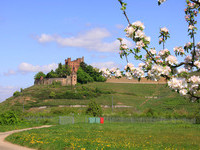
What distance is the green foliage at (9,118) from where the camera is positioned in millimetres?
40763

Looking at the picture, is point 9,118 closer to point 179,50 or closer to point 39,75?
point 179,50

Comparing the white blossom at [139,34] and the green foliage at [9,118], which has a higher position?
the white blossom at [139,34]

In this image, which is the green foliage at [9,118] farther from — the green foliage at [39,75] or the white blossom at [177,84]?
the green foliage at [39,75]

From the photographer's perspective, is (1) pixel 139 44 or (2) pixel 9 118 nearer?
(1) pixel 139 44

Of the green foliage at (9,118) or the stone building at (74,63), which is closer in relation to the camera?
the green foliage at (9,118)

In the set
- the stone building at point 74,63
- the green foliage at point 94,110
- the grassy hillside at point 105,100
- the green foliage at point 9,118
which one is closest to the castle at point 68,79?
the stone building at point 74,63

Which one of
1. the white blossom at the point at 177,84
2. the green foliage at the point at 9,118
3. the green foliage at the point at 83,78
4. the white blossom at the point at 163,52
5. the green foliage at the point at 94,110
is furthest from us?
the green foliage at the point at 83,78

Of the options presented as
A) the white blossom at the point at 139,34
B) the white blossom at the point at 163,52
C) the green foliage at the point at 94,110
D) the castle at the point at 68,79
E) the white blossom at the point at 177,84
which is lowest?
the green foliage at the point at 94,110

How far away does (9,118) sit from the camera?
4156cm

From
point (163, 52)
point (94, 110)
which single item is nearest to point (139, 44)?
point (163, 52)

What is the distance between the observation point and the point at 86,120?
5631cm

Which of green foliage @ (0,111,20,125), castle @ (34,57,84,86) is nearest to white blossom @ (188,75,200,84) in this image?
green foliage @ (0,111,20,125)

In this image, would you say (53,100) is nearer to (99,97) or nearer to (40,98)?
(40,98)

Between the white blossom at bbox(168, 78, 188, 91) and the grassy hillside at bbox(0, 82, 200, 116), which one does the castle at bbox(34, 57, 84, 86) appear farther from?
the white blossom at bbox(168, 78, 188, 91)
